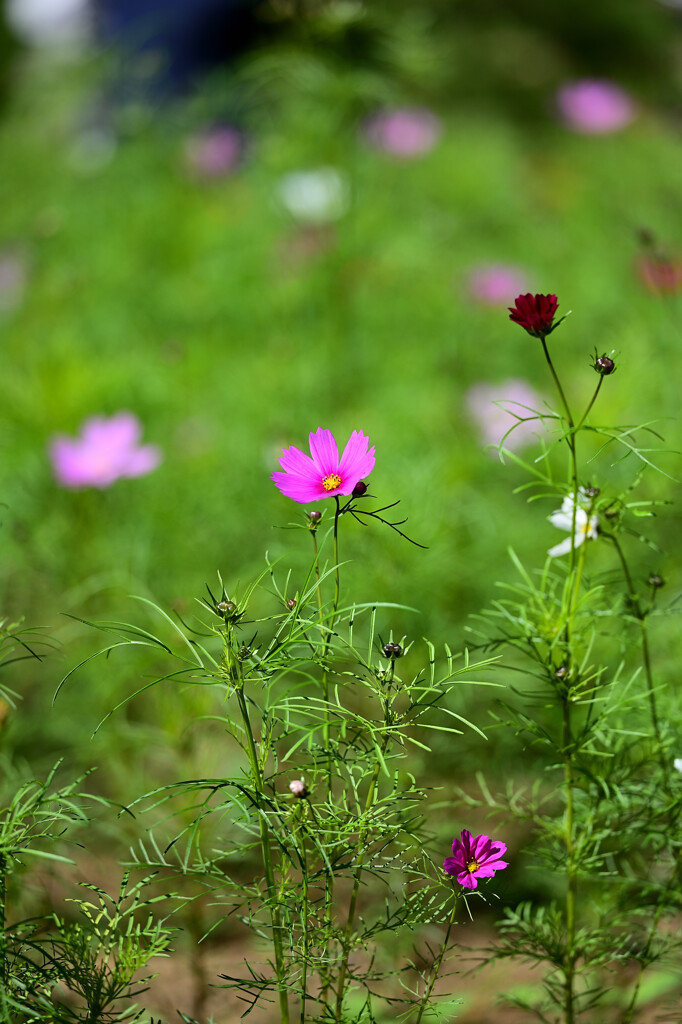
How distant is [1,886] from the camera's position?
401 mm

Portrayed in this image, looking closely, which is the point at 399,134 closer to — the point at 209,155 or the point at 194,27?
the point at 209,155

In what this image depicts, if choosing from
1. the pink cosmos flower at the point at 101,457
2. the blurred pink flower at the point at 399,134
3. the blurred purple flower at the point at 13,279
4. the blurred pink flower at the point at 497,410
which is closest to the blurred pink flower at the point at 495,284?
the blurred pink flower at the point at 497,410

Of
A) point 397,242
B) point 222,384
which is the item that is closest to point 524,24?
point 397,242

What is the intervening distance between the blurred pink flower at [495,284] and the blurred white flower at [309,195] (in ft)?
0.91

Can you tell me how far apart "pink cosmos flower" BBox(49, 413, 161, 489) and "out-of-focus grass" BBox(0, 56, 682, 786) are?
8 centimetres

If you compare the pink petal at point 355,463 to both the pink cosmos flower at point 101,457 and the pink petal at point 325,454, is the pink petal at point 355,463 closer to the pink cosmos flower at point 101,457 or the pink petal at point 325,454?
the pink petal at point 325,454

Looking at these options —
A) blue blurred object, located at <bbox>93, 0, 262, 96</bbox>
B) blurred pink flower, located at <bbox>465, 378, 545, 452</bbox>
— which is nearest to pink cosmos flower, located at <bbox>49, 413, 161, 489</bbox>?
blurred pink flower, located at <bbox>465, 378, 545, 452</bbox>

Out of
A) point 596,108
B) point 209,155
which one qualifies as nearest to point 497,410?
point 209,155

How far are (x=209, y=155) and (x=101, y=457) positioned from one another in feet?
4.23

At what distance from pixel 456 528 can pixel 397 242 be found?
82 cm

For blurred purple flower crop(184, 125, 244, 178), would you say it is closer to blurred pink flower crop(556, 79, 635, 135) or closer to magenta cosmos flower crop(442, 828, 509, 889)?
blurred pink flower crop(556, 79, 635, 135)

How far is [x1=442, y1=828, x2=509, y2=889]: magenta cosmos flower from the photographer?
1.30 feet

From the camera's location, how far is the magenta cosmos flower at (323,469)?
380mm

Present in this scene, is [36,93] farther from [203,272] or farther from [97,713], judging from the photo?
[97,713]
